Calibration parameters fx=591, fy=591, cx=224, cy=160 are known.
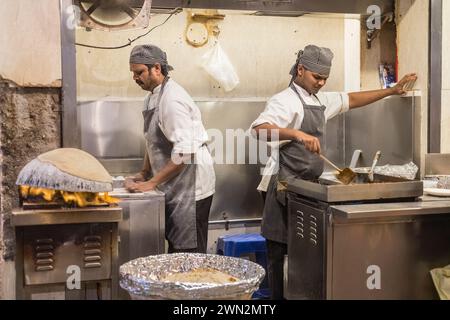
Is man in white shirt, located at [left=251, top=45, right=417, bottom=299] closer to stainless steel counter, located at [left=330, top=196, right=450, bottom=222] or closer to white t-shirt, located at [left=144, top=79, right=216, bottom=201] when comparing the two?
white t-shirt, located at [left=144, top=79, right=216, bottom=201]

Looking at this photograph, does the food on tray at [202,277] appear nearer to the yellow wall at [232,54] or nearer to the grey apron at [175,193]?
the grey apron at [175,193]

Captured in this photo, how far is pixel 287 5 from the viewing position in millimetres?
4391

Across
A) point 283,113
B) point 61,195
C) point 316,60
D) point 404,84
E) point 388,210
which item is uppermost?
point 316,60

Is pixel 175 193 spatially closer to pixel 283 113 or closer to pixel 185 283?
pixel 283 113

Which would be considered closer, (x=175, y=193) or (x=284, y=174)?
(x=175, y=193)

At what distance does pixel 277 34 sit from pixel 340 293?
2.91 metres

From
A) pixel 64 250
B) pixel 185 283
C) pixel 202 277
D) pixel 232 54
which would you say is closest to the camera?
pixel 185 283

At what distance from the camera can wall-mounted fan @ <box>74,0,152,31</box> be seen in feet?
10.7

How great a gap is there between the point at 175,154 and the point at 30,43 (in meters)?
1.10

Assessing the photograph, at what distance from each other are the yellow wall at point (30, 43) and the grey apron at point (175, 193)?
0.95 metres

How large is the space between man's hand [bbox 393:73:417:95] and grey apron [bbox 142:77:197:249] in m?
1.66

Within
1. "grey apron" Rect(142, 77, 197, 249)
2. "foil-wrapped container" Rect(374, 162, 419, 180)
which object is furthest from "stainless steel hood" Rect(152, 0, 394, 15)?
"foil-wrapped container" Rect(374, 162, 419, 180)

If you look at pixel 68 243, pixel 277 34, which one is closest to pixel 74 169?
pixel 68 243

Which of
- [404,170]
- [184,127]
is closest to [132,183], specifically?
[184,127]
